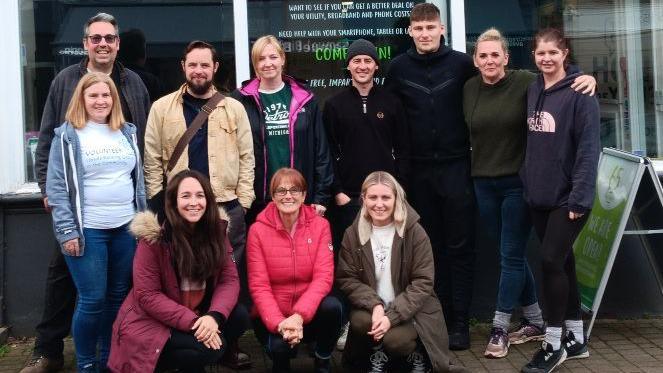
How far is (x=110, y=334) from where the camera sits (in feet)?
17.9

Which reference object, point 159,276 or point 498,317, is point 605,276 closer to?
point 498,317

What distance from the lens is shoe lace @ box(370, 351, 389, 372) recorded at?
5381mm

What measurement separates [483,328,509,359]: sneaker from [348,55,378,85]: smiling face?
5.74 ft

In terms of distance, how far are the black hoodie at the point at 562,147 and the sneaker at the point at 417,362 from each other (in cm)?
108

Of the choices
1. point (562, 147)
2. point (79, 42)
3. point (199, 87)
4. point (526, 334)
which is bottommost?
point (526, 334)

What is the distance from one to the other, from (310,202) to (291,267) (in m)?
0.56

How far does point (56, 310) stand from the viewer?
5.72m

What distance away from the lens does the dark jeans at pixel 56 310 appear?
566cm

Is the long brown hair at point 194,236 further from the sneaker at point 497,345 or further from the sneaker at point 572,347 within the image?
the sneaker at point 572,347

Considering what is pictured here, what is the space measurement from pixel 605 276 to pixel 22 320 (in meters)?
3.80

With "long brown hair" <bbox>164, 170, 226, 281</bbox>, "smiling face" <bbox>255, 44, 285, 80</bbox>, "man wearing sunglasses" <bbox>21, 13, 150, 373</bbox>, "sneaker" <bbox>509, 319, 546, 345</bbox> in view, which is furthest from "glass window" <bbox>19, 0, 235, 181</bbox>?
"sneaker" <bbox>509, 319, 546, 345</bbox>

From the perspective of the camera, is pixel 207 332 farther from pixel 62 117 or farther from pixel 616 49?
pixel 616 49

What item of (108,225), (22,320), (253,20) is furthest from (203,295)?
(253,20)

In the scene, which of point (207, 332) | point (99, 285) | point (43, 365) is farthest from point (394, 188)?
point (43, 365)
